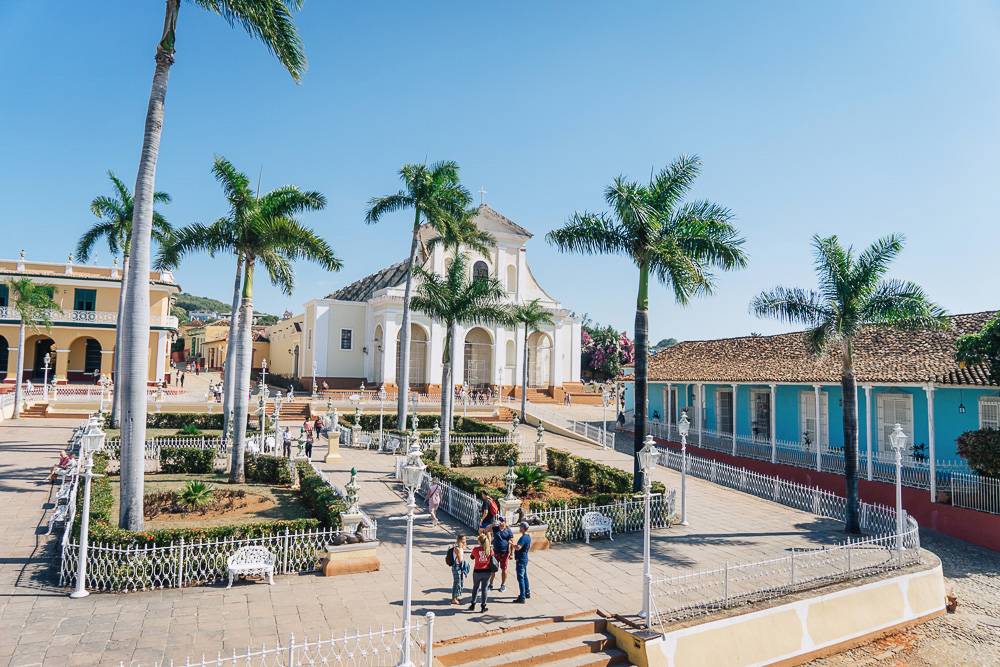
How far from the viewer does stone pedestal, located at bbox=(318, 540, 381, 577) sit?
34.4 ft

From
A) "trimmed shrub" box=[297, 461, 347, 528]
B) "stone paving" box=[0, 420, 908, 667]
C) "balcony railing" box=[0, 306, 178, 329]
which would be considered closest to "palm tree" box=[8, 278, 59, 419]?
"balcony railing" box=[0, 306, 178, 329]

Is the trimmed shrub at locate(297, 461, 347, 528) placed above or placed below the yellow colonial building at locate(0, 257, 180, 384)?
below

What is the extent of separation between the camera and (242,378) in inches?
697

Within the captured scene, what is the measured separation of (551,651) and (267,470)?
11.9m

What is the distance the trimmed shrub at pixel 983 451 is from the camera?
49.3 ft

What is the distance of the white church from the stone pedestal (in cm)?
2863

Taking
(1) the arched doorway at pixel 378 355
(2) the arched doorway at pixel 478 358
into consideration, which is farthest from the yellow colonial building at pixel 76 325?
(2) the arched doorway at pixel 478 358

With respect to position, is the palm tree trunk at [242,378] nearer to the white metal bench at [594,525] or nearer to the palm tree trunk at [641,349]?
the white metal bench at [594,525]

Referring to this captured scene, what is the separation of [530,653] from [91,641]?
563cm

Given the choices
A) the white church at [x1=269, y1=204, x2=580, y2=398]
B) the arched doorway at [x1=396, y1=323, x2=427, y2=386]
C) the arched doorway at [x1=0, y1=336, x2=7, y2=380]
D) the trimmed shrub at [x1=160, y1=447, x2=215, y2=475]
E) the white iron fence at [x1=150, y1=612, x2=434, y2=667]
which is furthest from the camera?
the arched doorway at [x1=396, y1=323, x2=427, y2=386]

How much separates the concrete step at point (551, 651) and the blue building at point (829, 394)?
11.5 m

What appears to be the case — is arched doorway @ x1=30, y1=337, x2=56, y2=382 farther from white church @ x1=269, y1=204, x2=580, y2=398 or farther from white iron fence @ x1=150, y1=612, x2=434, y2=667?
white iron fence @ x1=150, y1=612, x2=434, y2=667

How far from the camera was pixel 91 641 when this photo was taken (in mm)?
7637

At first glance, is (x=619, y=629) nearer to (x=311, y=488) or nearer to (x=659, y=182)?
(x=311, y=488)
